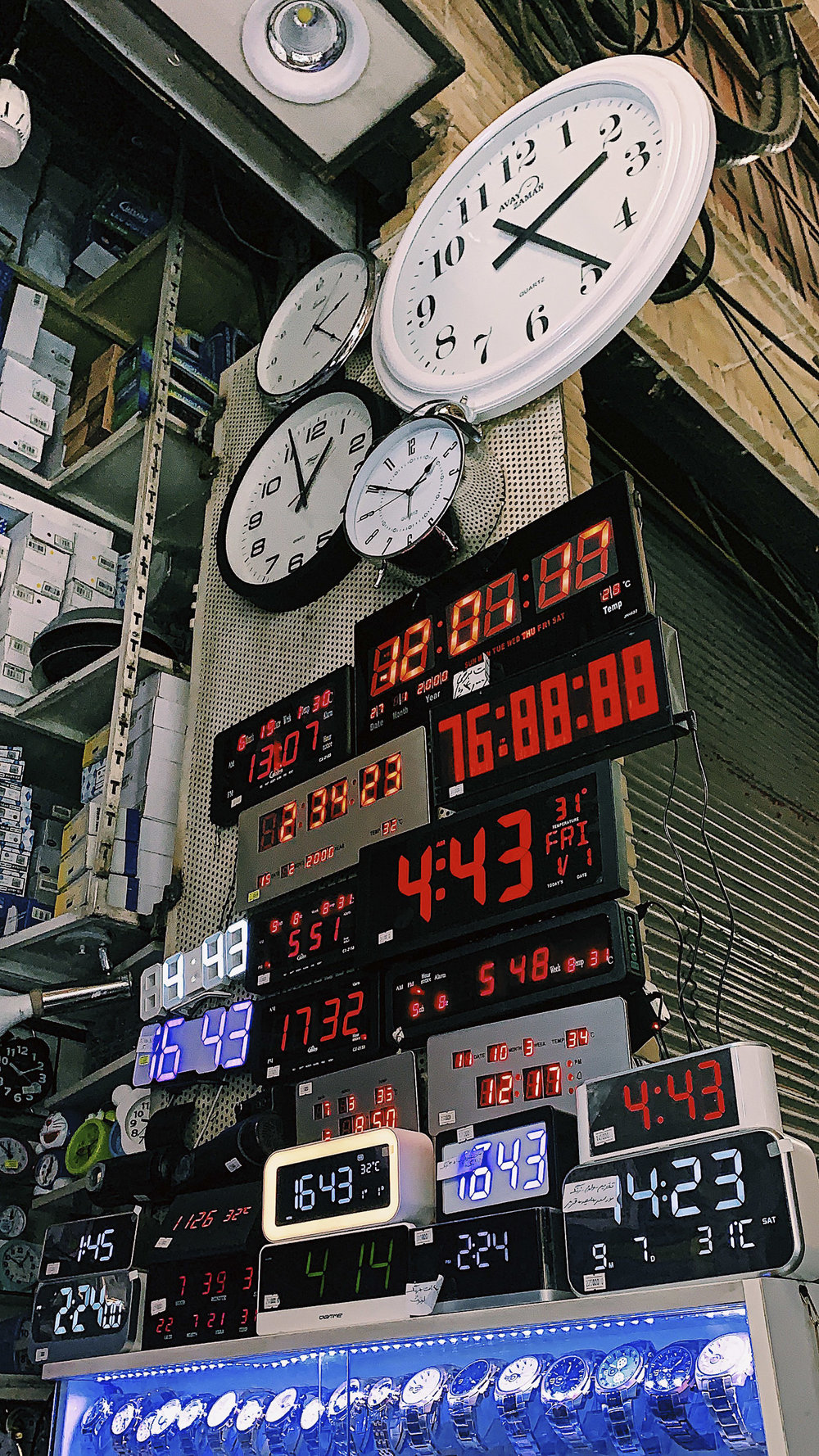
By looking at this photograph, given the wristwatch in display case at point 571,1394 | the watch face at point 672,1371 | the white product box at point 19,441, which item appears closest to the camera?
the watch face at point 672,1371

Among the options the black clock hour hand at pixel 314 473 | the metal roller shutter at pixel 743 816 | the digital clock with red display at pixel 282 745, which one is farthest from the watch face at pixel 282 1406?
the black clock hour hand at pixel 314 473

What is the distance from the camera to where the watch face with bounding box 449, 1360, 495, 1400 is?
2.00 m

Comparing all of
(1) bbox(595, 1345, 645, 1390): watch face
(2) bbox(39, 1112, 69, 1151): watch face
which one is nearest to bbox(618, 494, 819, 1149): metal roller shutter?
(1) bbox(595, 1345, 645, 1390): watch face

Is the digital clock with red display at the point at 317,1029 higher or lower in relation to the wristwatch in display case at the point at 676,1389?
higher

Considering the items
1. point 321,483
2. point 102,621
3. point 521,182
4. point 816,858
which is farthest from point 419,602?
point 816,858

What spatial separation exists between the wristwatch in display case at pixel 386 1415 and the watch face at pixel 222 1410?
1.39ft

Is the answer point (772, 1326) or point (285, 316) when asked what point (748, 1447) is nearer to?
point (772, 1326)

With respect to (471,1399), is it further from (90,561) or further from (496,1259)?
(90,561)

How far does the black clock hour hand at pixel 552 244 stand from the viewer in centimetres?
311

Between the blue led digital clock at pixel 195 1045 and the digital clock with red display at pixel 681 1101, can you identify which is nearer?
the digital clock with red display at pixel 681 1101

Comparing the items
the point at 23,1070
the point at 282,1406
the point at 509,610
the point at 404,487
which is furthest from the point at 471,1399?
the point at 23,1070

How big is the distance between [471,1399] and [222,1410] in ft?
2.29

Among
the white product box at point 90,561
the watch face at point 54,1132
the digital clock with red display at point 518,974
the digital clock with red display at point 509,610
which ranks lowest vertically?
the digital clock with red display at point 518,974

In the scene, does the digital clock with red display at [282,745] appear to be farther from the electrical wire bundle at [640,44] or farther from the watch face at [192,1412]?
the electrical wire bundle at [640,44]
